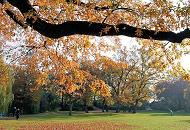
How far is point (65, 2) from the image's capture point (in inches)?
402

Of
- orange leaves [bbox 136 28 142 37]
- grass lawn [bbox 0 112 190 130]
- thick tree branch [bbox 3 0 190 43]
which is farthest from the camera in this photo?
grass lawn [bbox 0 112 190 130]

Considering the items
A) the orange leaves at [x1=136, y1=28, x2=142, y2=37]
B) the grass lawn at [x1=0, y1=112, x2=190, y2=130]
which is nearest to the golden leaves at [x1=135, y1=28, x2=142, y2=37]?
the orange leaves at [x1=136, y1=28, x2=142, y2=37]

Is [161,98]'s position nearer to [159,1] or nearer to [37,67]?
[37,67]

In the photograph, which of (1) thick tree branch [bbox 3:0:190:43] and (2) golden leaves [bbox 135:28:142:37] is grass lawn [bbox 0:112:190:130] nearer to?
(1) thick tree branch [bbox 3:0:190:43]

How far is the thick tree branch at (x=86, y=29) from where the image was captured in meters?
10.1

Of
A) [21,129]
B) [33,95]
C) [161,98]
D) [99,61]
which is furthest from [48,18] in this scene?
[161,98]

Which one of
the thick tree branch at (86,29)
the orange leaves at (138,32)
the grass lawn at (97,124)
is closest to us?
the orange leaves at (138,32)

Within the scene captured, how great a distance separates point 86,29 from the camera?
1011cm

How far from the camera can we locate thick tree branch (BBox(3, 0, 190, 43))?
33.1ft

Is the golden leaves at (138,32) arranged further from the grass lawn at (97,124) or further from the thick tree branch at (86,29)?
the grass lawn at (97,124)

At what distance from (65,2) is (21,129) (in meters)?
21.1

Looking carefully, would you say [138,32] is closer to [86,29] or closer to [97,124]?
[86,29]

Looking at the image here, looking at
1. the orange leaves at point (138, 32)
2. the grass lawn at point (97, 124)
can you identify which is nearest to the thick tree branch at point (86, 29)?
the orange leaves at point (138, 32)

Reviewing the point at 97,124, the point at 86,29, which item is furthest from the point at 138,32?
the point at 97,124
